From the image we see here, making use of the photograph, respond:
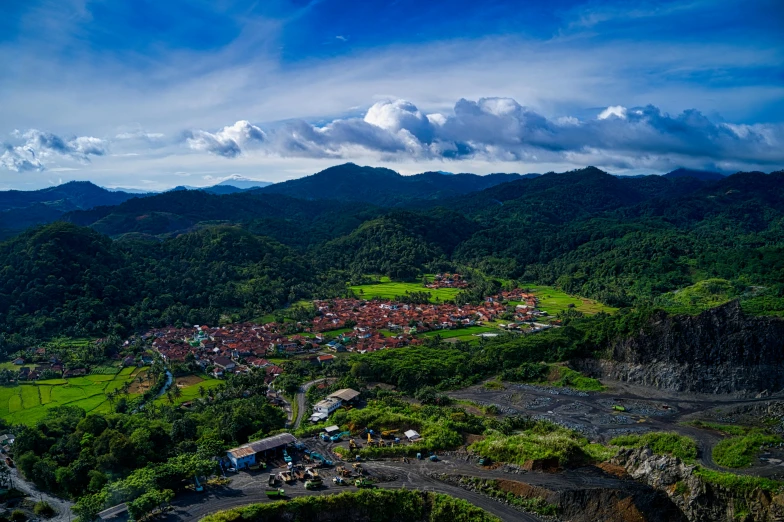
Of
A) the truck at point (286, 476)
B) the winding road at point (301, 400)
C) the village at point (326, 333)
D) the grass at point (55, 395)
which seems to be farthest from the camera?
the village at point (326, 333)

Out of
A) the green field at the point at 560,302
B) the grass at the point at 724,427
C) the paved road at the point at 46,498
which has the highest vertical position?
the paved road at the point at 46,498

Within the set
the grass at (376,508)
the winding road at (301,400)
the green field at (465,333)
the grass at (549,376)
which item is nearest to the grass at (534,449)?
the grass at (376,508)

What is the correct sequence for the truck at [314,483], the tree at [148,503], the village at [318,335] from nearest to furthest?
the tree at [148,503] < the truck at [314,483] < the village at [318,335]

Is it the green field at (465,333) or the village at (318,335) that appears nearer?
the village at (318,335)

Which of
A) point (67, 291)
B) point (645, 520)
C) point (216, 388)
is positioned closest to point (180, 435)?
point (216, 388)

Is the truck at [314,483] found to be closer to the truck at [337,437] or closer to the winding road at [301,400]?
the truck at [337,437]

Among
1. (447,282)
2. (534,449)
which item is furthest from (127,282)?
(534,449)

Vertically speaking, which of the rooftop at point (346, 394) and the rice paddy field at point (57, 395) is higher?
the rooftop at point (346, 394)
